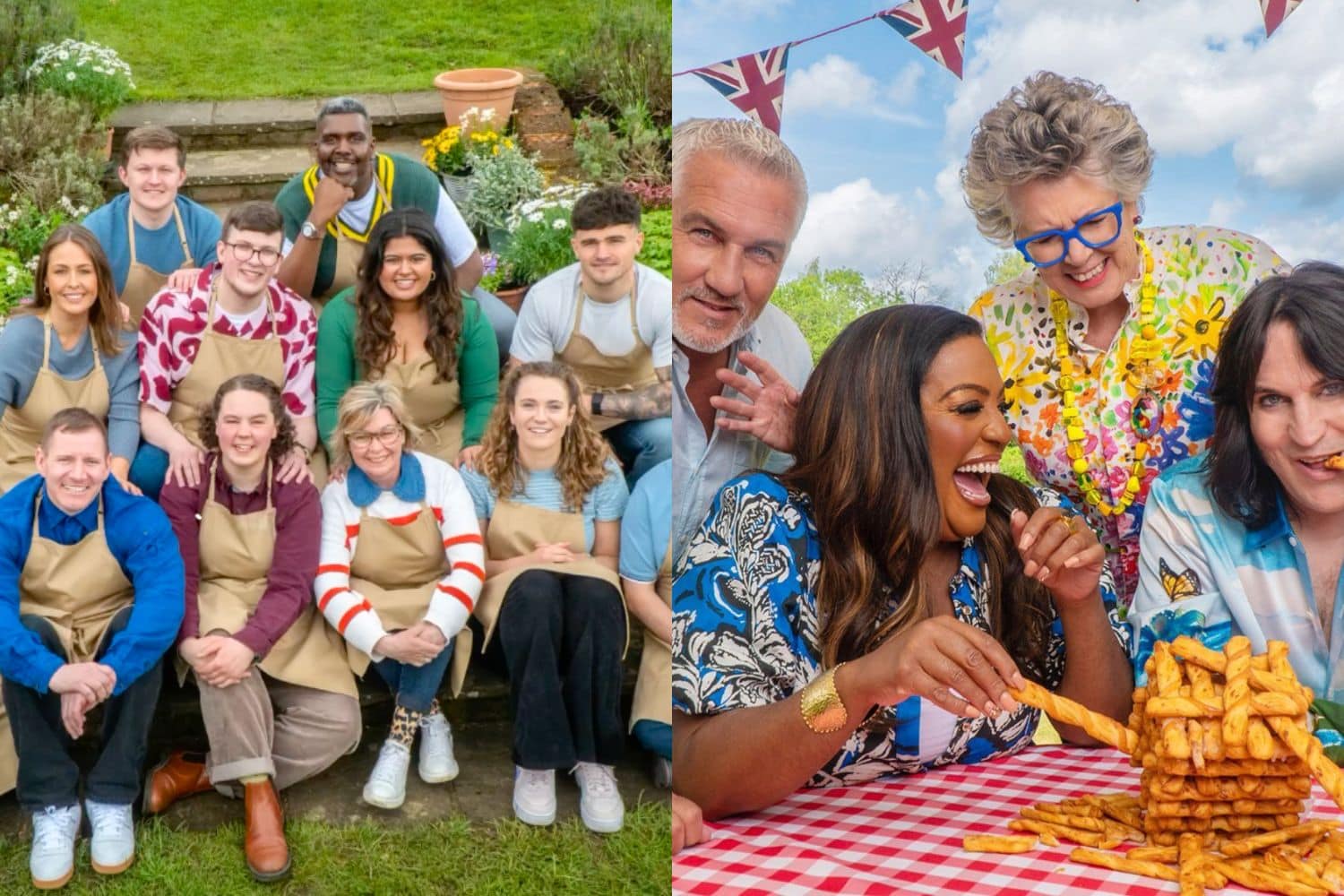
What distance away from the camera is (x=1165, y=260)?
183cm

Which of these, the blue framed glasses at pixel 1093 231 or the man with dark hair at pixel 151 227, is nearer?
the blue framed glasses at pixel 1093 231

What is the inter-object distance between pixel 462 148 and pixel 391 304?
11.8 inches

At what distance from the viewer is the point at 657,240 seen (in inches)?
83.2

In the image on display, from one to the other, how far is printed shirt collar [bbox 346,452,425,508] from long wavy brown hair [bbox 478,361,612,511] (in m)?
0.10

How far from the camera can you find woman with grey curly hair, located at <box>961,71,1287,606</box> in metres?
1.82

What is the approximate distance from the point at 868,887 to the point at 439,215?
121cm

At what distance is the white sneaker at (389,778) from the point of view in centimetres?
228

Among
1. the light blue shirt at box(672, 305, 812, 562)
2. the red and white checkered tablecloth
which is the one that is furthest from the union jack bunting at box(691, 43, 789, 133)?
the red and white checkered tablecloth

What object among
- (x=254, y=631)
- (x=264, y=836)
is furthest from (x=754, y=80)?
(x=264, y=836)

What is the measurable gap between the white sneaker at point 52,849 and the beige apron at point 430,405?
812 mm

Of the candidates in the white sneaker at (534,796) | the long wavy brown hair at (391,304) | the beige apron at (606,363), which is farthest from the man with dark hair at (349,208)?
the white sneaker at (534,796)

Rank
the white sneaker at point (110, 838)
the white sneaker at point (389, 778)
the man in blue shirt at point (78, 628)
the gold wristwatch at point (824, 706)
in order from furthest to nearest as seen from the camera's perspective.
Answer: the white sneaker at point (389, 778) → the white sneaker at point (110, 838) → the man in blue shirt at point (78, 628) → the gold wristwatch at point (824, 706)

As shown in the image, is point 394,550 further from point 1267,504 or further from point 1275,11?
point 1275,11

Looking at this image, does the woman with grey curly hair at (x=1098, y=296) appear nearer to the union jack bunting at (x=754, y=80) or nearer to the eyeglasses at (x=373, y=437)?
the union jack bunting at (x=754, y=80)
